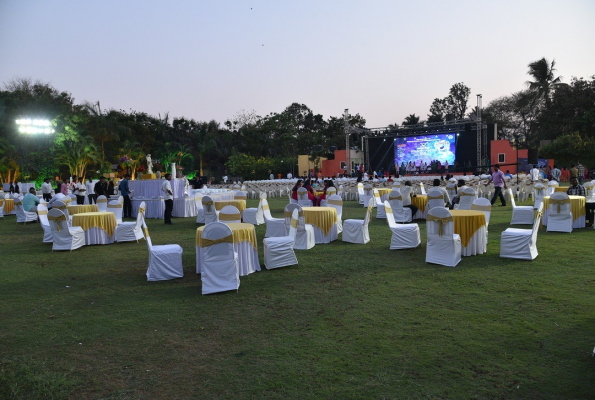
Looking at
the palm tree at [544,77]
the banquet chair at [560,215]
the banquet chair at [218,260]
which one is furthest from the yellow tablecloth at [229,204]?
the palm tree at [544,77]

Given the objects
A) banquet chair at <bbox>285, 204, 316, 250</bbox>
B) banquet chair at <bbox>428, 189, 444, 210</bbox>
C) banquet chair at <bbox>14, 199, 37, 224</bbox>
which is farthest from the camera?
banquet chair at <bbox>14, 199, 37, 224</bbox>

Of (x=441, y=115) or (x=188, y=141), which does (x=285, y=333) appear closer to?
(x=188, y=141)

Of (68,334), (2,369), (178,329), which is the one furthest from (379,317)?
(2,369)

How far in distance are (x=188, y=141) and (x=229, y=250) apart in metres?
40.1

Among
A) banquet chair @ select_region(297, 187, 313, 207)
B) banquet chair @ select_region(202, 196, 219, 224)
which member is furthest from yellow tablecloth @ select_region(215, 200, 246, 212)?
banquet chair @ select_region(297, 187, 313, 207)

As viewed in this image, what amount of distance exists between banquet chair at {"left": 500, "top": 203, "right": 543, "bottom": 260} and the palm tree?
136 feet

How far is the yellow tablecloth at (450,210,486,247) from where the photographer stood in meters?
7.69

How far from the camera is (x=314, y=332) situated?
4.51 meters

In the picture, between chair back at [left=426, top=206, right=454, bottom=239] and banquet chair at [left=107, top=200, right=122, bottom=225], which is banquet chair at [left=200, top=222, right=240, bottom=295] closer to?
chair back at [left=426, top=206, right=454, bottom=239]

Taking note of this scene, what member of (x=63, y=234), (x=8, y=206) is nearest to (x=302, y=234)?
(x=63, y=234)

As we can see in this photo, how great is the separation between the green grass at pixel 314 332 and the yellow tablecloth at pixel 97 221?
2.31 m

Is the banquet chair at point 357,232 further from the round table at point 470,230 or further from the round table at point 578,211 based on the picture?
the round table at point 578,211

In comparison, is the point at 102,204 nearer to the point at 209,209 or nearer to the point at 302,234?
the point at 209,209

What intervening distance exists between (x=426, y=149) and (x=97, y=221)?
26.3 metres
